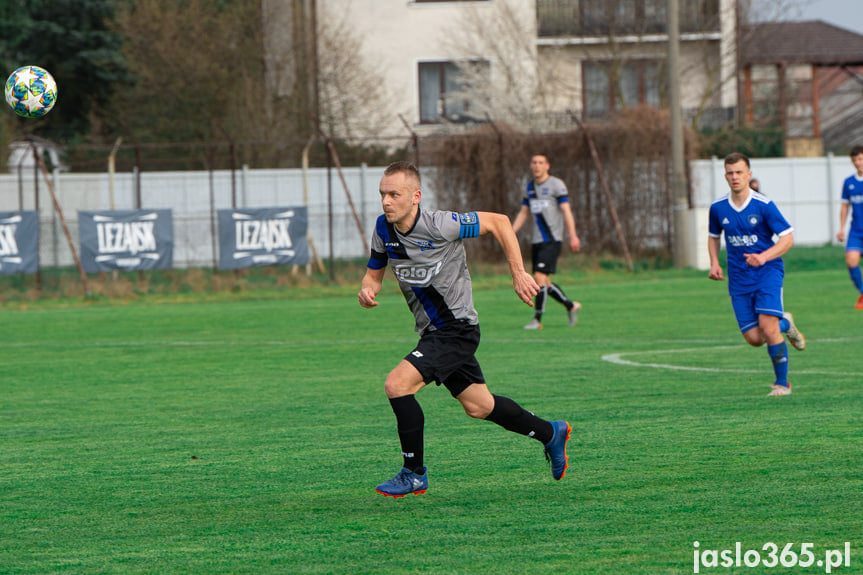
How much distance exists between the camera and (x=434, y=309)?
664 centimetres

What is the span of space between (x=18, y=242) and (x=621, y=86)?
22.7m

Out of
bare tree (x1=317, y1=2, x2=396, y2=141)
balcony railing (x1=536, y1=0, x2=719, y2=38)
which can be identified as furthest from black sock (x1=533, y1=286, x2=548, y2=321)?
balcony railing (x1=536, y1=0, x2=719, y2=38)

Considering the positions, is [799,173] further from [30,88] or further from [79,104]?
[30,88]

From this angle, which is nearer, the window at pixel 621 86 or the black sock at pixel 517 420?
the black sock at pixel 517 420

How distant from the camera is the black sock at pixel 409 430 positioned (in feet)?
21.0

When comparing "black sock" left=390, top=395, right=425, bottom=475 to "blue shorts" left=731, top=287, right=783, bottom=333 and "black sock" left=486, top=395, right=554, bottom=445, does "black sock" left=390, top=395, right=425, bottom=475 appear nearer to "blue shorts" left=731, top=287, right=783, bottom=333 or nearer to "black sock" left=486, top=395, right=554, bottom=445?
"black sock" left=486, top=395, right=554, bottom=445

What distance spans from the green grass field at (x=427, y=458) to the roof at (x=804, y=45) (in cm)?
2776

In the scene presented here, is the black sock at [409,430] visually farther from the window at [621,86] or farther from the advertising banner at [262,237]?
the window at [621,86]

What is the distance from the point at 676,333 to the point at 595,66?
25.9m

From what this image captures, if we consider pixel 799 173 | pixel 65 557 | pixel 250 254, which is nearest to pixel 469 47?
pixel 799 173

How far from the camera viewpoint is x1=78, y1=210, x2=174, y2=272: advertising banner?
76.0 feet

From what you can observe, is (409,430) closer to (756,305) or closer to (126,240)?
(756,305)

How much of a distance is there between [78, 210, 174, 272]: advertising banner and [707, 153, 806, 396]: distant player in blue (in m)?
15.3

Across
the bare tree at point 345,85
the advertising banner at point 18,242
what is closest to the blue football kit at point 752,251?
the advertising banner at point 18,242
